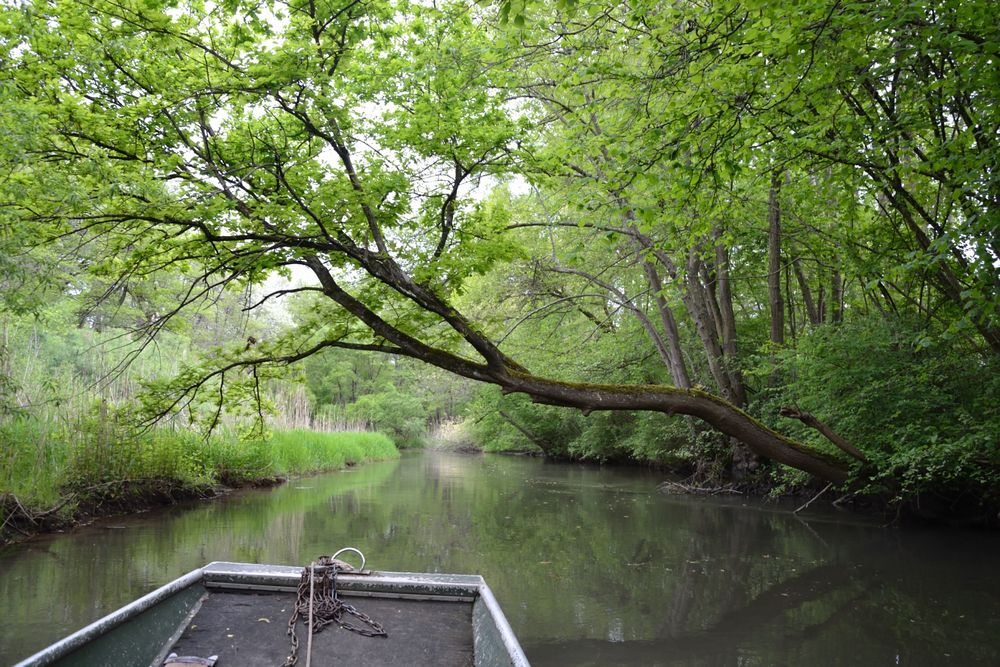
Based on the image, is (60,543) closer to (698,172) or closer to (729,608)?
(729,608)

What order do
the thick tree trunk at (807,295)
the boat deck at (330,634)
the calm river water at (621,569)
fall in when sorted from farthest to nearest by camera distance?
the thick tree trunk at (807,295) → the calm river water at (621,569) → the boat deck at (330,634)

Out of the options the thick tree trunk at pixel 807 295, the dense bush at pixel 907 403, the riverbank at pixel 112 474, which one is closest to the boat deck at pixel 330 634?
the riverbank at pixel 112 474

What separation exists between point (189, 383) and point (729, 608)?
528 cm

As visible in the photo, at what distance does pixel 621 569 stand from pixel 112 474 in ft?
20.7

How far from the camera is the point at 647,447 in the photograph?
1603 cm

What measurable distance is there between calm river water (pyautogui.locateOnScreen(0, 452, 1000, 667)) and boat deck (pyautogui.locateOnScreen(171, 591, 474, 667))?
0.69 meters

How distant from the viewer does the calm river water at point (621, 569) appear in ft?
13.9

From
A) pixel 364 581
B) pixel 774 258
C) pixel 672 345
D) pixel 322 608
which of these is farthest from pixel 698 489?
pixel 322 608

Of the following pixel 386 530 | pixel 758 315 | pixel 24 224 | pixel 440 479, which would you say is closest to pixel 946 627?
pixel 386 530

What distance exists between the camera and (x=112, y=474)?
812cm

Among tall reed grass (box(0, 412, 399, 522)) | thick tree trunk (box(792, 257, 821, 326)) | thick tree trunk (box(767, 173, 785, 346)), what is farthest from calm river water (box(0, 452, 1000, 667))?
thick tree trunk (box(792, 257, 821, 326))

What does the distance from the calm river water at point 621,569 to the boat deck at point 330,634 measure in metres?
0.69

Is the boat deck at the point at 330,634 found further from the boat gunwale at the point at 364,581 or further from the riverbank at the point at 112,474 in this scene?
the riverbank at the point at 112,474

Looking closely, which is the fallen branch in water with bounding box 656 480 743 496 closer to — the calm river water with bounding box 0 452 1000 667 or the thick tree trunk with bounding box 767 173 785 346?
the calm river water with bounding box 0 452 1000 667
